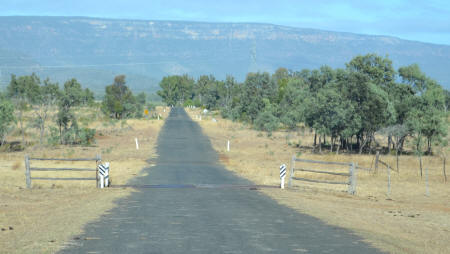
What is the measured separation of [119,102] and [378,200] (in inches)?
3199

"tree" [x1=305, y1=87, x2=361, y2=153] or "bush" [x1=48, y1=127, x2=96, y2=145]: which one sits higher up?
"tree" [x1=305, y1=87, x2=361, y2=153]

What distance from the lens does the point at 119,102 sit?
9962 cm

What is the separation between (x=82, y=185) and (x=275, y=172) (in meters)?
12.3

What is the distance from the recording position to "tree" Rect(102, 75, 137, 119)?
3863 inches

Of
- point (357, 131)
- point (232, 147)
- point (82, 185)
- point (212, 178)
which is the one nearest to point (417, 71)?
point (357, 131)

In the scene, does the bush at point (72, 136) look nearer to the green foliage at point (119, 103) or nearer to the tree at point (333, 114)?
the tree at point (333, 114)

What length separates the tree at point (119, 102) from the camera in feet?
322

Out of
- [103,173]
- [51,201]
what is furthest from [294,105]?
[51,201]

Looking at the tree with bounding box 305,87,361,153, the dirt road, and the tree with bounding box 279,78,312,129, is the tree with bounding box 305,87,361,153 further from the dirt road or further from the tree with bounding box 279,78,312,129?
the dirt road

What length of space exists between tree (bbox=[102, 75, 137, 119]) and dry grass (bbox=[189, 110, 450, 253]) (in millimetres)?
53901

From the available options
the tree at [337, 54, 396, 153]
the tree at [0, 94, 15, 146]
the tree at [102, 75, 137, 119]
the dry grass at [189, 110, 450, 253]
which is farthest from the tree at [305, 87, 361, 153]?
the tree at [102, 75, 137, 119]

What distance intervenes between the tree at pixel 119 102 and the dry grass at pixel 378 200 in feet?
177

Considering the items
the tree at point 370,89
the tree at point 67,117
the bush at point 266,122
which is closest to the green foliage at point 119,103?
the bush at point 266,122

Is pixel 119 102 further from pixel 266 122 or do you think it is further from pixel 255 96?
pixel 266 122
